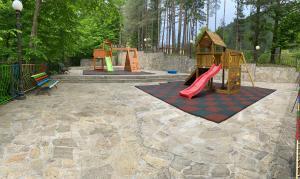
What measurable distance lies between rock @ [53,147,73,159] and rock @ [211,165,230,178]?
6.82ft

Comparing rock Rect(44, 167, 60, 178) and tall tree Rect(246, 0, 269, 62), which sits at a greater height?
tall tree Rect(246, 0, 269, 62)

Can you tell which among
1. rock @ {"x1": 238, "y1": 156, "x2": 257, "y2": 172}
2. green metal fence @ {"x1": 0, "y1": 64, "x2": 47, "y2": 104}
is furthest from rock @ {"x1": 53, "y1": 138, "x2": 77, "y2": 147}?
green metal fence @ {"x1": 0, "y1": 64, "x2": 47, "y2": 104}

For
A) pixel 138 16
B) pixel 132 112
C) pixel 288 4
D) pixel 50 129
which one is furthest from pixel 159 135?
pixel 138 16

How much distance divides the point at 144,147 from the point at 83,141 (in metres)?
1.09

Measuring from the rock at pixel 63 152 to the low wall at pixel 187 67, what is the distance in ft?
36.0

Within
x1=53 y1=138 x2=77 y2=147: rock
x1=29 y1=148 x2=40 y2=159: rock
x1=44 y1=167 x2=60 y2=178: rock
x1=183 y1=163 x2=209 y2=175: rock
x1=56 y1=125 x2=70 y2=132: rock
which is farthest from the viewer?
x1=56 y1=125 x2=70 y2=132: rock

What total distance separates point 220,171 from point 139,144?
1.41 meters

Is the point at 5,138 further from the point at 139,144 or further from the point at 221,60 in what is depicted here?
the point at 221,60

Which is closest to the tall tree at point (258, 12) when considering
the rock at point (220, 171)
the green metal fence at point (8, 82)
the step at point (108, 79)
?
the step at point (108, 79)

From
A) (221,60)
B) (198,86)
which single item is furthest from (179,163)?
(221,60)

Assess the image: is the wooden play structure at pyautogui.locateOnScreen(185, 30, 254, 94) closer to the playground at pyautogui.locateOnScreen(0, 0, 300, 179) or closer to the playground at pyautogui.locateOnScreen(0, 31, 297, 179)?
the playground at pyautogui.locateOnScreen(0, 0, 300, 179)

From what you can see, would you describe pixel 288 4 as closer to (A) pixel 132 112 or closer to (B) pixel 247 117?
(B) pixel 247 117

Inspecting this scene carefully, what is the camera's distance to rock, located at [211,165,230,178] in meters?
2.77

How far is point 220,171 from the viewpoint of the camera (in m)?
2.86
